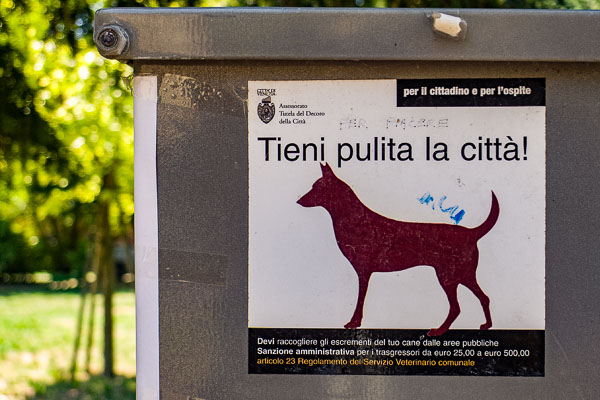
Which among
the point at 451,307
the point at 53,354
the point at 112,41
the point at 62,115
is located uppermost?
the point at 62,115

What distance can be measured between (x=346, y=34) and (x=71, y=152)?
4692mm

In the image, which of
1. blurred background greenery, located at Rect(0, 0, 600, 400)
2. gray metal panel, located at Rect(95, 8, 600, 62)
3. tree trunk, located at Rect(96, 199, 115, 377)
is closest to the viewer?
gray metal panel, located at Rect(95, 8, 600, 62)

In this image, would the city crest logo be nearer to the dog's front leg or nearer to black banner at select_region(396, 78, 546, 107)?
black banner at select_region(396, 78, 546, 107)

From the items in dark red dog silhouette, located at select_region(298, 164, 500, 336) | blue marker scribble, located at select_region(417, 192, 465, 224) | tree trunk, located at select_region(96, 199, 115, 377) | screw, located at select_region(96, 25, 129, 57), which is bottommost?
tree trunk, located at select_region(96, 199, 115, 377)

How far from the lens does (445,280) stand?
6.04ft

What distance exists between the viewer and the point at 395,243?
1.85 m

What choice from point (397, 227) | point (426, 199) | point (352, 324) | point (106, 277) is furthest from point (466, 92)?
point (106, 277)

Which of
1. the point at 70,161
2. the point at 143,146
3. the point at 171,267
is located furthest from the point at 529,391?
the point at 70,161

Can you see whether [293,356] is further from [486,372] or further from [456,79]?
[456,79]

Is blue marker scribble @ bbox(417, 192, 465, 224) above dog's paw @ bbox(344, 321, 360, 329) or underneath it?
above

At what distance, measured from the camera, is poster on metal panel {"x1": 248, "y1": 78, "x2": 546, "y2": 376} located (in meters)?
1.84

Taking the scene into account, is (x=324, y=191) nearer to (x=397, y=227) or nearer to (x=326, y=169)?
(x=326, y=169)

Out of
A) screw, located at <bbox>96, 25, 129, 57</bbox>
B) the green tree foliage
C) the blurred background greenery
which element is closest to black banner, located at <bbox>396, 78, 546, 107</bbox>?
Result: screw, located at <bbox>96, 25, 129, 57</bbox>

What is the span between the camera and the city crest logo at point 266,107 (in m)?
1.87
